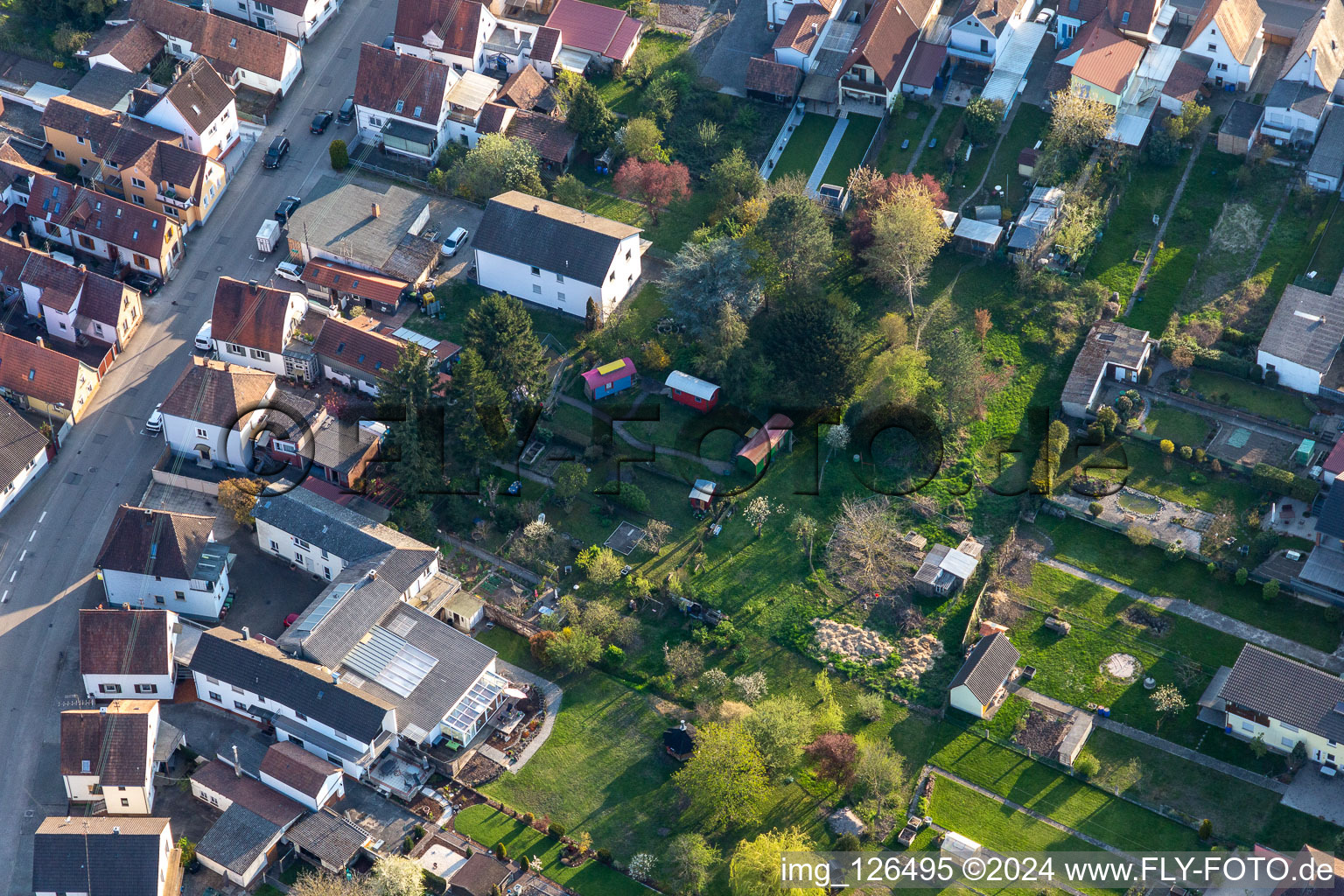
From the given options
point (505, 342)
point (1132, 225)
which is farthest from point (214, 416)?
point (1132, 225)

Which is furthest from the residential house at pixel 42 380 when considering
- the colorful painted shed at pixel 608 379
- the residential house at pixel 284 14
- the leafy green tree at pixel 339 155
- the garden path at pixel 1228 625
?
the garden path at pixel 1228 625

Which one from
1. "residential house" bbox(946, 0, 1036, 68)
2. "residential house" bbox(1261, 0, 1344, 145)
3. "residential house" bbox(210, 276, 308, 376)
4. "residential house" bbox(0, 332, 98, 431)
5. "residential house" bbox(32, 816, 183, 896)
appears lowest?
"residential house" bbox(32, 816, 183, 896)

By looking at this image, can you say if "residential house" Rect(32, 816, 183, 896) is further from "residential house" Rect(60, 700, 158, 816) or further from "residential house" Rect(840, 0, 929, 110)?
"residential house" Rect(840, 0, 929, 110)

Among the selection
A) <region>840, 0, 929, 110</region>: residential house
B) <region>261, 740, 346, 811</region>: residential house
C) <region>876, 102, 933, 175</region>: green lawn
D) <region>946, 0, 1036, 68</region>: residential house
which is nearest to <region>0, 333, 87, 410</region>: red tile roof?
<region>261, 740, 346, 811</region>: residential house

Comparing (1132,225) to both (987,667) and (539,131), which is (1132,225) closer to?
(987,667)

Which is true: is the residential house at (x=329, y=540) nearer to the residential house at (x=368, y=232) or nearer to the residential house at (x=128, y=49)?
the residential house at (x=368, y=232)
